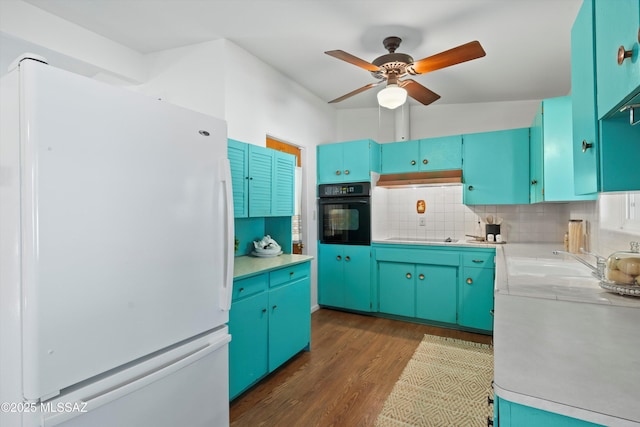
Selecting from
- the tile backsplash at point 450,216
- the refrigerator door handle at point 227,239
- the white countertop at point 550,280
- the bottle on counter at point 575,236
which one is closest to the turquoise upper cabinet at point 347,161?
the tile backsplash at point 450,216

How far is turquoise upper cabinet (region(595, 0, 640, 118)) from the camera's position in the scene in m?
0.73

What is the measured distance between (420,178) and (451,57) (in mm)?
1791

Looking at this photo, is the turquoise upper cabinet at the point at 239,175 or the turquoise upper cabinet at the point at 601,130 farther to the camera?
the turquoise upper cabinet at the point at 239,175

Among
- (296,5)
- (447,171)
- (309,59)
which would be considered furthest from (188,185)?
(447,171)

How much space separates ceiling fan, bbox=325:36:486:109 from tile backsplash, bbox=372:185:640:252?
1.51 m

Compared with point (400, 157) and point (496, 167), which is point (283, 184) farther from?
point (496, 167)

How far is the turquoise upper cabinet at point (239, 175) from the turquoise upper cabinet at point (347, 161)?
1695mm

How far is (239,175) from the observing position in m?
2.41

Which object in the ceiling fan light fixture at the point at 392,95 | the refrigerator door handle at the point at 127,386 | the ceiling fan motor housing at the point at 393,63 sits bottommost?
the refrigerator door handle at the point at 127,386

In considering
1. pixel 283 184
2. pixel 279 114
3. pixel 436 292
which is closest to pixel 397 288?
pixel 436 292

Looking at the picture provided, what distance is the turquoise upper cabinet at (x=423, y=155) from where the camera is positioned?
3613mm

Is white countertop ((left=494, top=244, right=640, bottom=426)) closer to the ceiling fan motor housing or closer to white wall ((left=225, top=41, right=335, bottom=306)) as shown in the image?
the ceiling fan motor housing

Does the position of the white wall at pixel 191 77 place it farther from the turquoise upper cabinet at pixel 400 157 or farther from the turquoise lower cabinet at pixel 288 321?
the turquoise upper cabinet at pixel 400 157

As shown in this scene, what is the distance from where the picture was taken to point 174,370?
1329 mm
